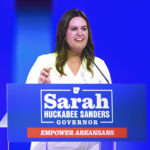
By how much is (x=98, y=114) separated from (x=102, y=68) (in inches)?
14.2

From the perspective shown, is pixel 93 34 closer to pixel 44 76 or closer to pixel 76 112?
pixel 44 76

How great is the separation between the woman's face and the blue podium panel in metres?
0.34

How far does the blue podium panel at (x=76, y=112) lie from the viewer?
1860 millimetres

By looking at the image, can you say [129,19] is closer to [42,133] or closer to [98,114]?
[98,114]

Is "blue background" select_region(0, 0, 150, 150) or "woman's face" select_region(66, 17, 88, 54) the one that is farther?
"blue background" select_region(0, 0, 150, 150)

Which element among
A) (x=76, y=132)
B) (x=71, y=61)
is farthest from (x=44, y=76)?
(x=76, y=132)

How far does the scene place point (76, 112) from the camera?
189cm

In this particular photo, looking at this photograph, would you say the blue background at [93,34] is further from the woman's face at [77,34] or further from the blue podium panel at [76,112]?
the blue podium panel at [76,112]

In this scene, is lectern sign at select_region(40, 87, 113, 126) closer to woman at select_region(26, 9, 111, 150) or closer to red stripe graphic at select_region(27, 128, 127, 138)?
red stripe graphic at select_region(27, 128, 127, 138)

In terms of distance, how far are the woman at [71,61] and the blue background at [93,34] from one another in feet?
0.18

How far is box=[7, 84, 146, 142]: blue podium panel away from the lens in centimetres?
186

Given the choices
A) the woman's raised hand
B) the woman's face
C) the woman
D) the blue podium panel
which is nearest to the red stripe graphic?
the blue podium panel

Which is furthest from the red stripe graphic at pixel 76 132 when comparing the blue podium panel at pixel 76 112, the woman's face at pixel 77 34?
the woman's face at pixel 77 34

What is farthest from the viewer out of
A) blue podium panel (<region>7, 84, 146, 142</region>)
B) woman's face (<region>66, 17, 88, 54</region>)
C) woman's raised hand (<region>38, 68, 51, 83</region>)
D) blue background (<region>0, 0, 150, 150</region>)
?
blue background (<region>0, 0, 150, 150</region>)
